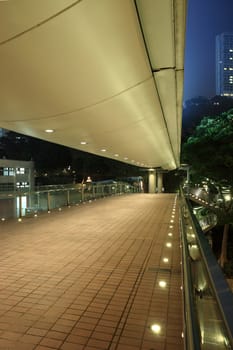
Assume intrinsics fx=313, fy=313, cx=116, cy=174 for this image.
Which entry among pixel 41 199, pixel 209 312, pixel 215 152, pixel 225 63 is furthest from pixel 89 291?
pixel 225 63

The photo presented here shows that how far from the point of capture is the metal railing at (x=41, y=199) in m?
9.66

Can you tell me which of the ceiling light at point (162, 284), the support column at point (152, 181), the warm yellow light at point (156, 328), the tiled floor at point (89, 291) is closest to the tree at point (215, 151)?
the tiled floor at point (89, 291)

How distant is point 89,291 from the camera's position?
A: 3.88m

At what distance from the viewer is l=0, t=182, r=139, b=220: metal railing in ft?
31.7

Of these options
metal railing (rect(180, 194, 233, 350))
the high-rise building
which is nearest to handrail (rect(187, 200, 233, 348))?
metal railing (rect(180, 194, 233, 350))

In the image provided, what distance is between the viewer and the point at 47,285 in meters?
4.08

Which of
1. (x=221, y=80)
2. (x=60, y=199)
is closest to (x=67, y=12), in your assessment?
(x=60, y=199)

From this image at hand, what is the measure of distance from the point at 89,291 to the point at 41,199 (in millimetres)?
7762

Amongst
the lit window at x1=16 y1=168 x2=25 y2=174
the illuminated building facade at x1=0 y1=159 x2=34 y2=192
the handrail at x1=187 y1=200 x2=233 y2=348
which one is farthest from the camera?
the lit window at x1=16 y1=168 x2=25 y2=174

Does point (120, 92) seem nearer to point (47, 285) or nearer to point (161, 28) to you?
point (161, 28)

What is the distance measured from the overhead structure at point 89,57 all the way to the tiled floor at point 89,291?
250 cm

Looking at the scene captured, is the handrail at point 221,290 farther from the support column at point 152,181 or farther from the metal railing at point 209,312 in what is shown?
the support column at point 152,181

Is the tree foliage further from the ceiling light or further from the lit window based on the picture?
the lit window

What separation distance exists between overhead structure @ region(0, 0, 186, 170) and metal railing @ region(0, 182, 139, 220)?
457cm
